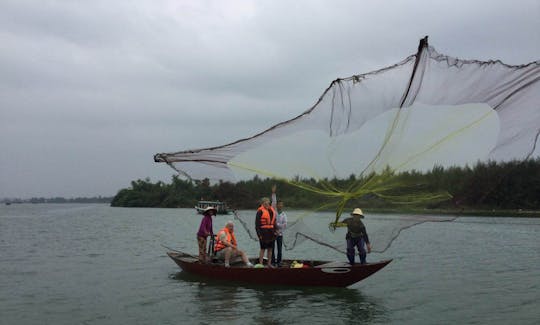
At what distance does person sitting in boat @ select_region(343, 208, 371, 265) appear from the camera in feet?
45.7

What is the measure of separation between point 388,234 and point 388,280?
5.40m

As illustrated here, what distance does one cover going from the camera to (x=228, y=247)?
53.2ft

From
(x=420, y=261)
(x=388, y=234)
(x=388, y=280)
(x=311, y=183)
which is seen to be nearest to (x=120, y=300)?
(x=311, y=183)

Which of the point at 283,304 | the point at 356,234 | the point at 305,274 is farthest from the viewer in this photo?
the point at 305,274

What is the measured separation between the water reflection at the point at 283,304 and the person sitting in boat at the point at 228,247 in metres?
0.76

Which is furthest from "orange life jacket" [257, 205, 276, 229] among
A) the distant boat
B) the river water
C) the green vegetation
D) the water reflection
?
the water reflection

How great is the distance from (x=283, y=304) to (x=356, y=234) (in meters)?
2.60

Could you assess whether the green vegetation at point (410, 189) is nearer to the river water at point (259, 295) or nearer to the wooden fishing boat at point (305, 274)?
the river water at point (259, 295)

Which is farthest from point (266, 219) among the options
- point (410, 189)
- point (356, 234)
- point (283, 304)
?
point (410, 189)

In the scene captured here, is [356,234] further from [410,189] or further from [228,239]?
[228,239]

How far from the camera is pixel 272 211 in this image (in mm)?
14695

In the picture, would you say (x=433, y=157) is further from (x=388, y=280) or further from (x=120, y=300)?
(x=120, y=300)

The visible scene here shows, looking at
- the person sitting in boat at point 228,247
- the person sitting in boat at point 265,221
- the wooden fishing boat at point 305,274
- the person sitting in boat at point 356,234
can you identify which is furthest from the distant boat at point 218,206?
the person sitting in boat at point 356,234

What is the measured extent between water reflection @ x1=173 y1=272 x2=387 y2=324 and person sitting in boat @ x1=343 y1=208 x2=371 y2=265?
127 centimetres
